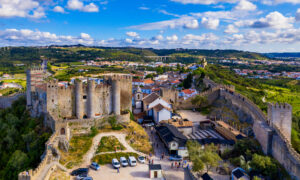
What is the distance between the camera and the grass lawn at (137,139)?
2558cm

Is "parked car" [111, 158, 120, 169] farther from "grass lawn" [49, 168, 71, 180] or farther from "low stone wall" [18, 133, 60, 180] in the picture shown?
"low stone wall" [18, 133, 60, 180]

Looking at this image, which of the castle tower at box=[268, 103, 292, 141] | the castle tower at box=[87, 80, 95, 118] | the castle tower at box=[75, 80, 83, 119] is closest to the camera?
the castle tower at box=[268, 103, 292, 141]

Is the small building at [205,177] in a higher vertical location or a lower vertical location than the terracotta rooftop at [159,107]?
lower

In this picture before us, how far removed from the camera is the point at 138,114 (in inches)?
1465

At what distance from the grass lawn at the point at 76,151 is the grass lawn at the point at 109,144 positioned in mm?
1131

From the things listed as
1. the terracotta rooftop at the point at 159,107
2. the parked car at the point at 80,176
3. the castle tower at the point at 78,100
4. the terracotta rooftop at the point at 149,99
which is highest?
the castle tower at the point at 78,100

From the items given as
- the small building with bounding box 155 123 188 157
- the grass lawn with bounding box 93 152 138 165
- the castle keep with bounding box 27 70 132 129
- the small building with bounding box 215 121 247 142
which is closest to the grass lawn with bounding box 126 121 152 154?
the grass lawn with bounding box 93 152 138 165

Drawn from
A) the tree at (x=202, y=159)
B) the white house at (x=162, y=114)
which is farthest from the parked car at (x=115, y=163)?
the white house at (x=162, y=114)

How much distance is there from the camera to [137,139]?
27.2 meters

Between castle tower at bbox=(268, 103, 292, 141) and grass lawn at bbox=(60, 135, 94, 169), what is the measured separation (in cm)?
1883

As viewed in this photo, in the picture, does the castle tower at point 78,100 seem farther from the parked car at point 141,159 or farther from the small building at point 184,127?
the small building at point 184,127

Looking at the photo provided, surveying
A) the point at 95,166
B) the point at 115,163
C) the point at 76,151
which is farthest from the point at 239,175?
the point at 76,151

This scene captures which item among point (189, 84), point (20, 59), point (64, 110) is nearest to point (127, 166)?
point (64, 110)

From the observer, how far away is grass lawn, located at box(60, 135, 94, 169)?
21.7 m
